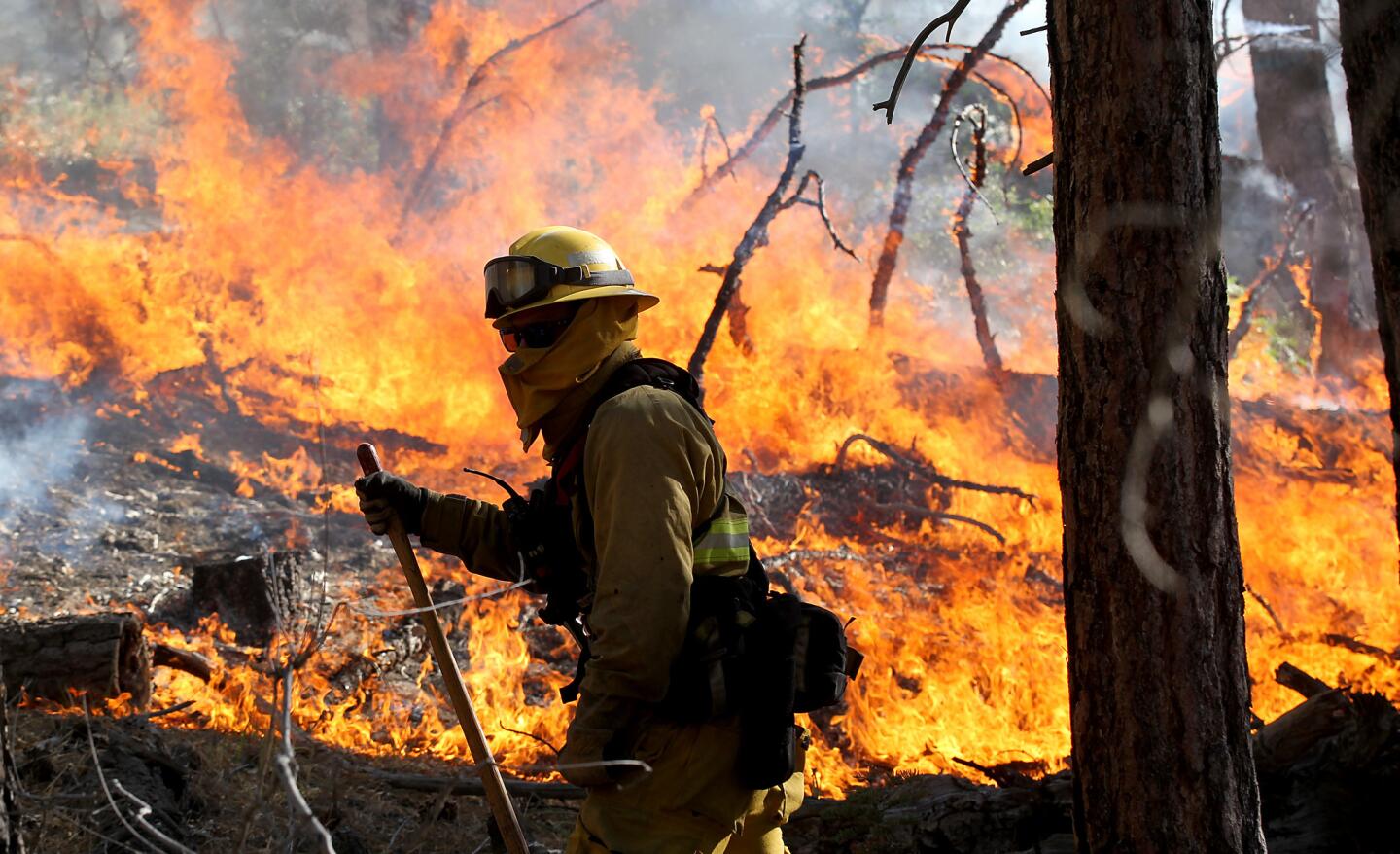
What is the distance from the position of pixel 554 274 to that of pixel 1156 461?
5.56 feet

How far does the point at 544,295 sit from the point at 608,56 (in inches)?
431

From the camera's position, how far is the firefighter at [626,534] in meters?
2.44

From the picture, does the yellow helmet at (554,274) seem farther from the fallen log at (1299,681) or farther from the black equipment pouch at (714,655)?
the fallen log at (1299,681)

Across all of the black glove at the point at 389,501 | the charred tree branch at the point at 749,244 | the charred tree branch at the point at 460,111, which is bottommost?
the black glove at the point at 389,501

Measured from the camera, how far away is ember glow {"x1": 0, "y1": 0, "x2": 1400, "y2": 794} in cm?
654

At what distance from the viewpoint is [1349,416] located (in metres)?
10.2

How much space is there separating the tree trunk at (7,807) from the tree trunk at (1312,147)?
1519 centimetres

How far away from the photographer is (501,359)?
996cm

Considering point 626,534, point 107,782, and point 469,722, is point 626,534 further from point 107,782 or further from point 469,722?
point 107,782

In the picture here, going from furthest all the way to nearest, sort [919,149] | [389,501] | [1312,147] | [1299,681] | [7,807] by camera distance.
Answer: [1312,147]
[919,149]
[1299,681]
[389,501]
[7,807]

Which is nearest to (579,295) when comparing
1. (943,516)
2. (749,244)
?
(749,244)

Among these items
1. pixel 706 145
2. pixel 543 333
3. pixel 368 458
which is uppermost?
pixel 706 145

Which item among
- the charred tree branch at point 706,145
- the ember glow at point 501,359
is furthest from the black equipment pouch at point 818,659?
the charred tree branch at point 706,145

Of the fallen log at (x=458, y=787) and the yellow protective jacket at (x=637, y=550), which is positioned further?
the fallen log at (x=458, y=787)
